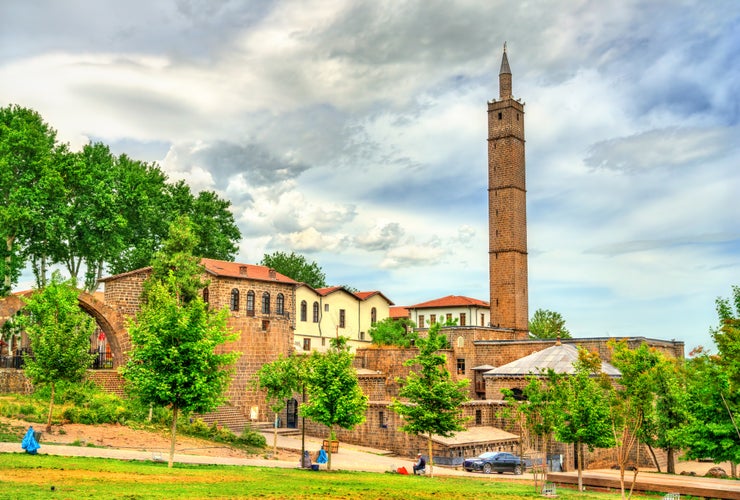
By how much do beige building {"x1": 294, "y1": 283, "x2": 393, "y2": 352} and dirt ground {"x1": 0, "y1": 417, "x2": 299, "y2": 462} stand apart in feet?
86.7

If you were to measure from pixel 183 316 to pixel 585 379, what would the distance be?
13.5m

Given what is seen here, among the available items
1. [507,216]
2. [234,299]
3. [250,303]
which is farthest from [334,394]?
[507,216]

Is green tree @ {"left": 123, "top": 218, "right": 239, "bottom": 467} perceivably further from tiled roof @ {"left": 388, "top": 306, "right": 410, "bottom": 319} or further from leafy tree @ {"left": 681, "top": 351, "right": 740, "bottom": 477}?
tiled roof @ {"left": 388, "top": 306, "right": 410, "bottom": 319}

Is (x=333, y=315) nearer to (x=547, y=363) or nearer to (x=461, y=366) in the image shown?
(x=461, y=366)

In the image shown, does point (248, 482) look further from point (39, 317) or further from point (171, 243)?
point (171, 243)

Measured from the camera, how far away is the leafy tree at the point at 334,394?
26672mm

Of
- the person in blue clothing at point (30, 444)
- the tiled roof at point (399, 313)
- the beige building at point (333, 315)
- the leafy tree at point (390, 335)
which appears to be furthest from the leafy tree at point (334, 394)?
the tiled roof at point (399, 313)

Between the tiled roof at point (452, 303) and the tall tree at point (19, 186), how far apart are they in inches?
1587

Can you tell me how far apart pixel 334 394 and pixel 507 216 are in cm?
3956

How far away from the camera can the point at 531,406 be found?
1025 inches

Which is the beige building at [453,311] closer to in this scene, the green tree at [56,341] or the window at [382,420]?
the window at [382,420]

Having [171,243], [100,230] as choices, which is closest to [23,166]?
[100,230]

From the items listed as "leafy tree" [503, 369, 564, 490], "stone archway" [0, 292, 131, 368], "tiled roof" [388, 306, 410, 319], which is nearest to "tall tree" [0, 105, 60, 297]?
"stone archway" [0, 292, 131, 368]

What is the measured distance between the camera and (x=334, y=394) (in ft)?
87.5
